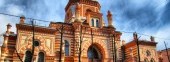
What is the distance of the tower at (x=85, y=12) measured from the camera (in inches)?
1606

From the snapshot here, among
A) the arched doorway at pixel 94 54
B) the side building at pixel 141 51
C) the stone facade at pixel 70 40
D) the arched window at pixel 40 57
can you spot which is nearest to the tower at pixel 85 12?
the stone facade at pixel 70 40

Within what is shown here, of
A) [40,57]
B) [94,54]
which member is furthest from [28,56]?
[94,54]

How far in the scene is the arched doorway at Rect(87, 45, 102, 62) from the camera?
3872 centimetres

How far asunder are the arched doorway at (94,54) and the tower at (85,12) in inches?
168

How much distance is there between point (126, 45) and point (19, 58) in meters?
20.9

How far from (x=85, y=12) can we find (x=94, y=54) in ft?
29.1

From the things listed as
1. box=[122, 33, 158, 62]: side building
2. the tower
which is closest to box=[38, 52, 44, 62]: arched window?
the tower

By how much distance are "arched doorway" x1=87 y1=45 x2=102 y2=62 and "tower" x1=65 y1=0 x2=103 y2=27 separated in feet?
Answer: 14.0

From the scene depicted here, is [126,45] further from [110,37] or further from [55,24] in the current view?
[55,24]

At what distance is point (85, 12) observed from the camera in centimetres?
4359

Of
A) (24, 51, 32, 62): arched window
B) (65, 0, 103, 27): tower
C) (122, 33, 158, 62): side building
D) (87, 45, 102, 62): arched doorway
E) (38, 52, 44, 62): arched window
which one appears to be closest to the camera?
(24, 51, 32, 62): arched window

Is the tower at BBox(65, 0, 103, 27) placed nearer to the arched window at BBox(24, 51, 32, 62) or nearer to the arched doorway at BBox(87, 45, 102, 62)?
the arched doorway at BBox(87, 45, 102, 62)

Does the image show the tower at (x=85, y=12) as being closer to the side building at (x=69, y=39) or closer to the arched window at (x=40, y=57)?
the side building at (x=69, y=39)

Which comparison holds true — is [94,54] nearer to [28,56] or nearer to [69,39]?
[69,39]
